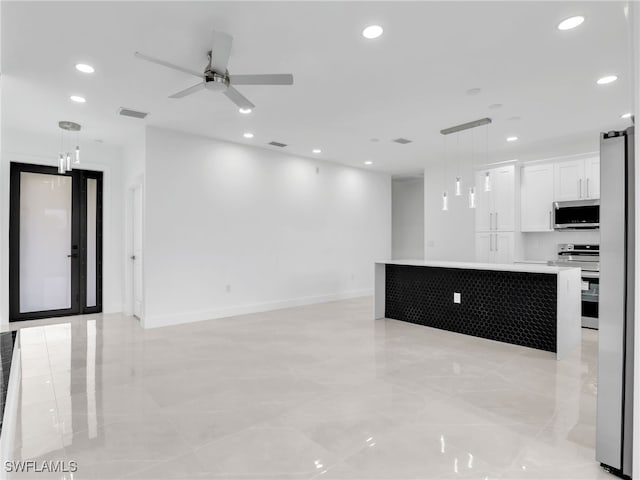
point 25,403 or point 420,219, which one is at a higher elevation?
point 420,219

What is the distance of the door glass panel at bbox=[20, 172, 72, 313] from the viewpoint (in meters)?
5.80

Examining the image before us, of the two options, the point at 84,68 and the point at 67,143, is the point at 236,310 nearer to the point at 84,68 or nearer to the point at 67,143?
the point at 67,143

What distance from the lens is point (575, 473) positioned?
6.41ft

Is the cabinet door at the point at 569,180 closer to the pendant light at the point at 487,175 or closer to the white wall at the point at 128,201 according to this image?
the pendant light at the point at 487,175

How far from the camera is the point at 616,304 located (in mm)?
1978

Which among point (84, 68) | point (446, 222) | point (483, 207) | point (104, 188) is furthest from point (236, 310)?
point (483, 207)

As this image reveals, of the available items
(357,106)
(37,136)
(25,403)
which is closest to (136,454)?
(25,403)

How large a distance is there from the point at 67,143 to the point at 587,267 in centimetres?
832

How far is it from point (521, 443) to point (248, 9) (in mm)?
3327

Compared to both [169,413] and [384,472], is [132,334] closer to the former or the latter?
[169,413]

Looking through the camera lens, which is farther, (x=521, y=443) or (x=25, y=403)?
(x=25, y=403)

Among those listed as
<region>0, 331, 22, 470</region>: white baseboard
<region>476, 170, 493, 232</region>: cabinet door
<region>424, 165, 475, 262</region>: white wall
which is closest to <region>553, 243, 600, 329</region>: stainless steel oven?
<region>476, 170, 493, 232</region>: cabinet door

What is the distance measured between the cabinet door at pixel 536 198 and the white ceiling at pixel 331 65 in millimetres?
847

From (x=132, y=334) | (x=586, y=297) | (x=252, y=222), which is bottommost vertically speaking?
(x=132, y=334)
